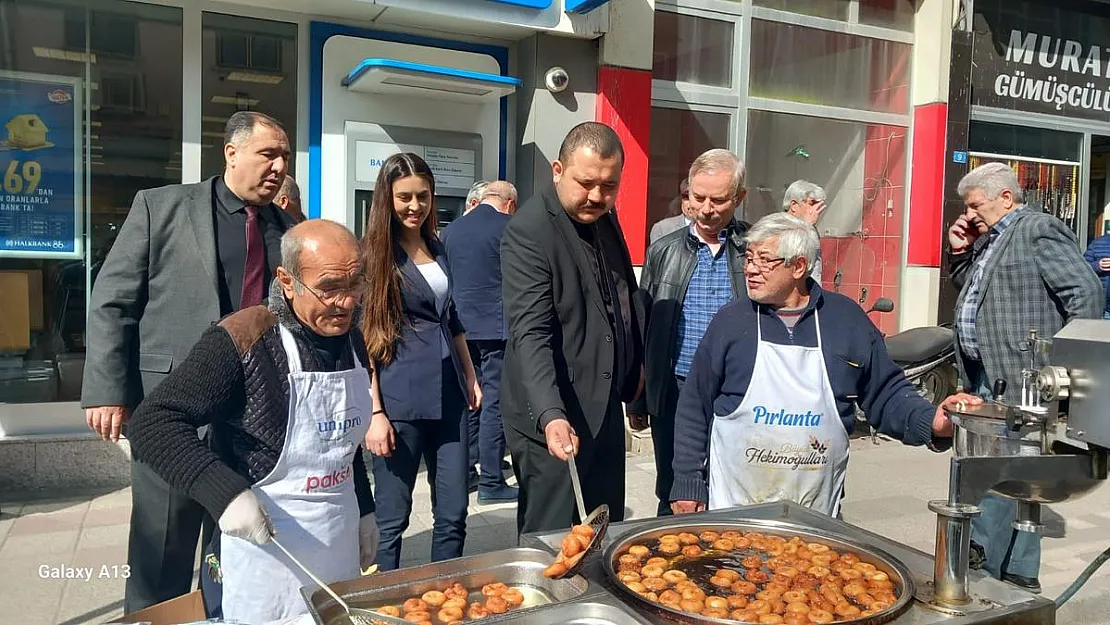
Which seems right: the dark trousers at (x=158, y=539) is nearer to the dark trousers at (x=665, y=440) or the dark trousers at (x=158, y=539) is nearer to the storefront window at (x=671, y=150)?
the dark trousers at (x=665, y=440)

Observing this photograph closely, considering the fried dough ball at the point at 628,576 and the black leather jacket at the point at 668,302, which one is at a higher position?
the black leather jacket at the point at 668,302

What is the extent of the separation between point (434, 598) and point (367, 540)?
842 mm

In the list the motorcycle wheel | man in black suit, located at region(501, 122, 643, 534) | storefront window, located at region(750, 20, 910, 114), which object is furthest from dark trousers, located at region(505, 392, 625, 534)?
storefront window, located at region(750, 20, 910, 114)

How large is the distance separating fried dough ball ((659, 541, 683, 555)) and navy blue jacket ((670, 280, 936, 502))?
82 cm

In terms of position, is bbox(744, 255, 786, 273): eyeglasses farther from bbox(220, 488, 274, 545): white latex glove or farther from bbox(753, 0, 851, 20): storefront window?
bbox(753, 0, 851, 20): storefront window

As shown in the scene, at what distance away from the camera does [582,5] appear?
6.39 metres

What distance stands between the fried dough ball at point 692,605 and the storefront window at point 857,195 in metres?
7.12

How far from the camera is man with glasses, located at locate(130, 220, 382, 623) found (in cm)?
219

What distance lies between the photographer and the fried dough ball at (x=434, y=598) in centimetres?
191

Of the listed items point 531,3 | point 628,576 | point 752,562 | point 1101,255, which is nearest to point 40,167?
point 531,3

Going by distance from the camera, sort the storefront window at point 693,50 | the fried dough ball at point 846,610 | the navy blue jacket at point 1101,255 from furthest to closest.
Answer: the storefront window at point 693,50 → the navy blue jacket at point 1101,255 → the fried dough ball at point 846,610

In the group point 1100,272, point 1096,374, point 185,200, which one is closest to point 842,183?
point 1100,272

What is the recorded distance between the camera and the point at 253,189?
132 inches

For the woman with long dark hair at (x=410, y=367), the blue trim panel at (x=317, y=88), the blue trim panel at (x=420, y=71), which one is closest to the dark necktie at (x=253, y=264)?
the woman with long dark hair at (x=410, y=367)
